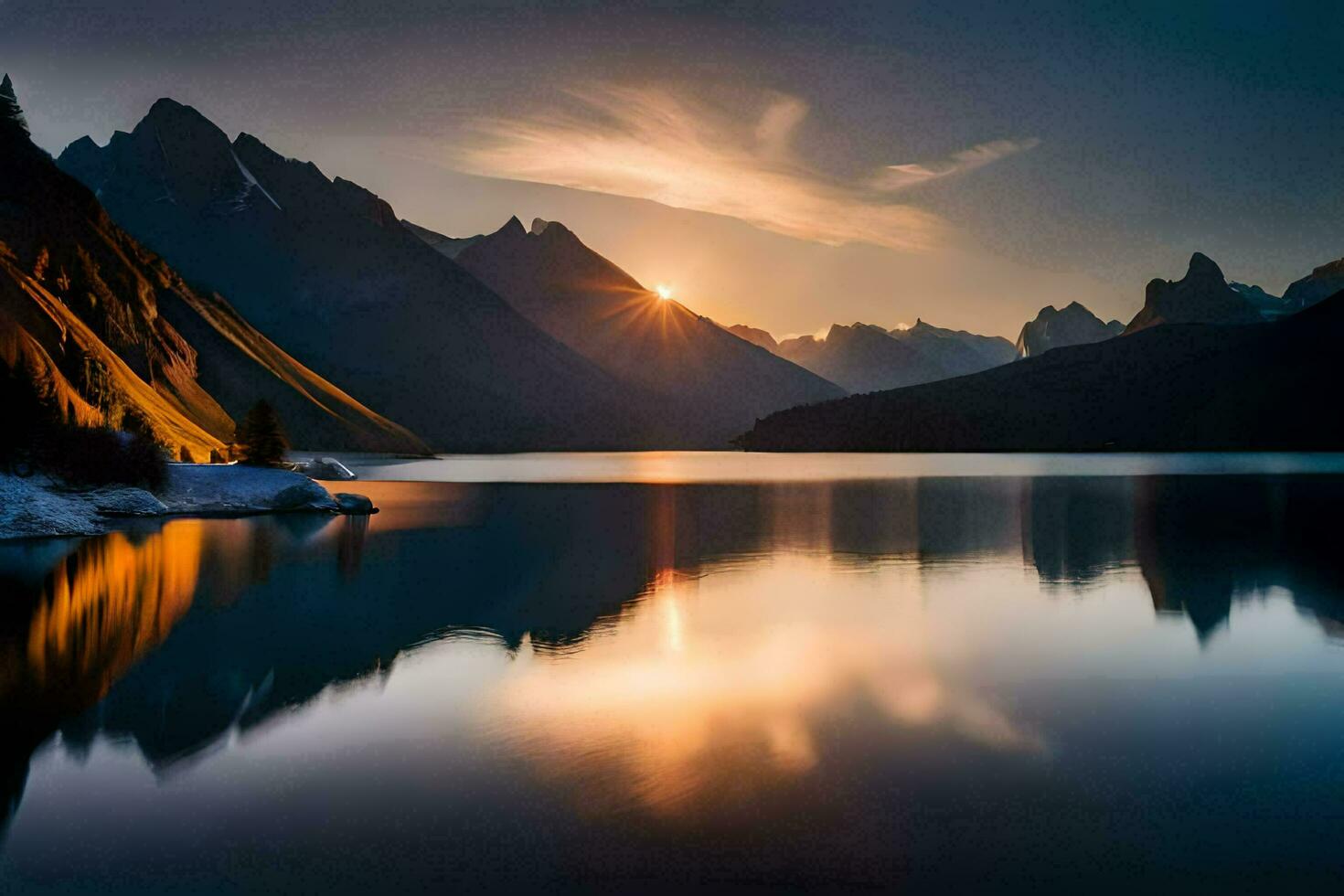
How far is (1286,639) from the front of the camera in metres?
23.6

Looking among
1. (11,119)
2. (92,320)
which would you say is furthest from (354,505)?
(11,119)

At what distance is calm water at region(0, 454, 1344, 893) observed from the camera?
1109 centimetres

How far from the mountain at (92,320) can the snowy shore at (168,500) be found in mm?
8777

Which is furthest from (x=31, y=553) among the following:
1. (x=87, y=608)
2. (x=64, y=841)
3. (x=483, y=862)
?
(x=483, y=862)

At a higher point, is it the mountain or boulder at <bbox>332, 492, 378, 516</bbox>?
the mountain

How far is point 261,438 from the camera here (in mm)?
74375

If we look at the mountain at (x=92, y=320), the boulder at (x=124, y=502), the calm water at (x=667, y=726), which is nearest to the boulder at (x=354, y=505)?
the boulder at (x=124, y=502)

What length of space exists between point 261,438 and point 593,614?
5536 cm

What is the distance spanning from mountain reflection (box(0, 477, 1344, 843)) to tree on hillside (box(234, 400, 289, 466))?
1729cm

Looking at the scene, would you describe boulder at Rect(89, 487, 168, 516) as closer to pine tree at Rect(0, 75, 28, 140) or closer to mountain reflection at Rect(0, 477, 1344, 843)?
mountain reflection at Rect(0, 477, 1344, 843)

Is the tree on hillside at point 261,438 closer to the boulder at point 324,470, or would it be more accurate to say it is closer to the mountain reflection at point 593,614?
the mountain reflection at point 593,614

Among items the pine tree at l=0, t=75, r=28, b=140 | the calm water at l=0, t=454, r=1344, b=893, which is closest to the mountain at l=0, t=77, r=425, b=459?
the pine tree at l=0, t=75, r=28, b=140

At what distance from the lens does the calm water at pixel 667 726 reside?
1109cm

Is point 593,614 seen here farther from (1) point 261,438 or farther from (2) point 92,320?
(2) point 92,320
